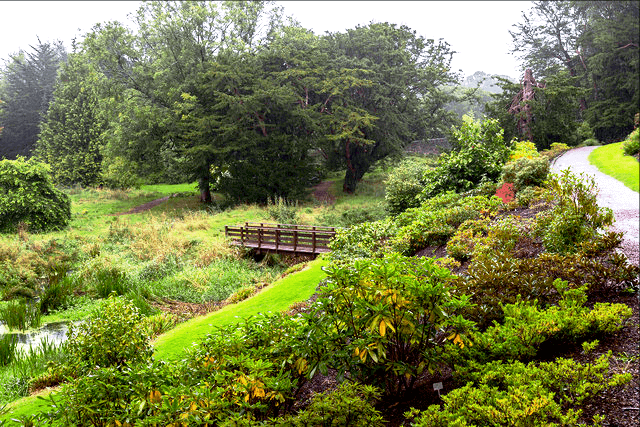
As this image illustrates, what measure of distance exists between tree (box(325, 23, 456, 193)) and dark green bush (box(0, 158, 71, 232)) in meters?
17.3

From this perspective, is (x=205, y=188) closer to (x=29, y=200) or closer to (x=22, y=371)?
(x=29, y=200)

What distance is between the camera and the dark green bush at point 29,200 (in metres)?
19.5

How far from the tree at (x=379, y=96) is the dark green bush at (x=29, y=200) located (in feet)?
56.8

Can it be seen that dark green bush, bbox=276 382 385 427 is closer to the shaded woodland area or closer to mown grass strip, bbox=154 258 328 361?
mown grass strip, bbox=154 258 328 361

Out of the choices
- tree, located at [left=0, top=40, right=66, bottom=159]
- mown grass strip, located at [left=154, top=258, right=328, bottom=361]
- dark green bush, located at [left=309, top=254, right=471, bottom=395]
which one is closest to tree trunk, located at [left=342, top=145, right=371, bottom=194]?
mown grass strip, located at [left=154, top=258, right=328, bottom=361]

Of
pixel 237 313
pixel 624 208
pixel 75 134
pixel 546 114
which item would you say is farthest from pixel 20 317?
pixel 75 134

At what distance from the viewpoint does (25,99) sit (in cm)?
4562

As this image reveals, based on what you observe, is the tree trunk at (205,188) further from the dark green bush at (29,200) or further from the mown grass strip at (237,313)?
the mown grass strip at (237,313)

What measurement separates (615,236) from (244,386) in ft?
15.0

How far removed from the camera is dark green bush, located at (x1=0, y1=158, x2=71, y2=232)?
769 inches

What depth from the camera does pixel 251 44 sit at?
102 ft

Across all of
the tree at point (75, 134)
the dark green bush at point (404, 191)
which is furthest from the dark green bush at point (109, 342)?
the tree at point (75, 134)

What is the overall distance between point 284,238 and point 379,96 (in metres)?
17.5

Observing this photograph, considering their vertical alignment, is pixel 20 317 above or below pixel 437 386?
below
